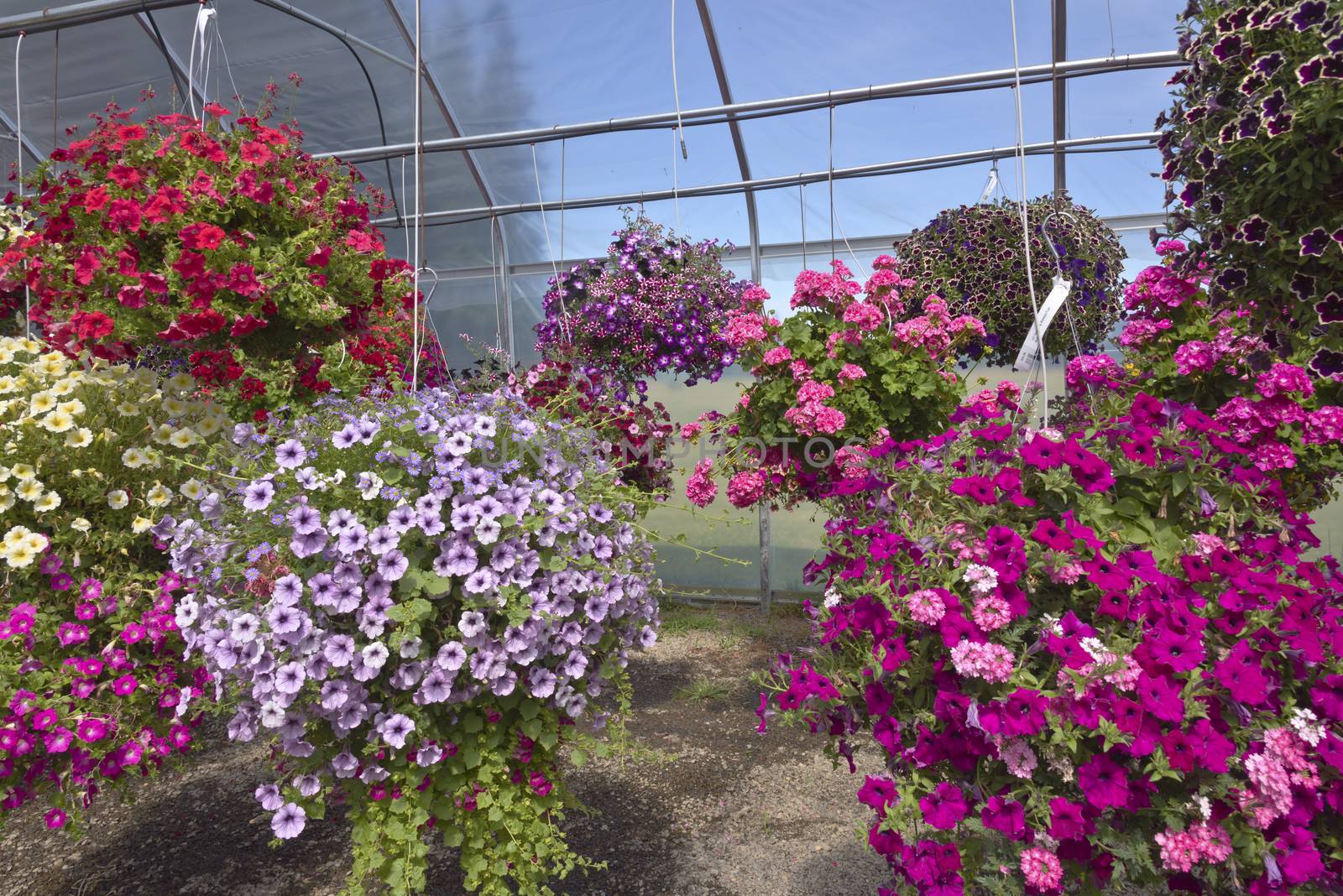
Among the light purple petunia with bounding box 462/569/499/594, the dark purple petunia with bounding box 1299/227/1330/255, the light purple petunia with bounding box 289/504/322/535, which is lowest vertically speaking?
the light purple petunia with bounding box 462/569/499/594

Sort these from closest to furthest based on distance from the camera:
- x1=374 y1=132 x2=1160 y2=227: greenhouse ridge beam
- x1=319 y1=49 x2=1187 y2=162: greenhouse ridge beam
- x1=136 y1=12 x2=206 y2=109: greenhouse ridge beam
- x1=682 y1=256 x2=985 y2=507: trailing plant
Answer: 1. x1=682 y1=256 x2=985 y2=507: trailing plant
2. x1=319 y1=49 x2=1187 y2=162: greenhouse ridge beam
3. x1=374 y1=132 x2=1160 y2=227: greenhouse ridge beam
4. x1=136 y1=12 x2=206 y2=109: greenhouse ridge beam

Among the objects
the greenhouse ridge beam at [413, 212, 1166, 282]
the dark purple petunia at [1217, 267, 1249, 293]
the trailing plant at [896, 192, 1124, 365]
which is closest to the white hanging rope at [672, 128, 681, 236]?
the greenhouse ridge beam at [413, 212, 1166, 282]

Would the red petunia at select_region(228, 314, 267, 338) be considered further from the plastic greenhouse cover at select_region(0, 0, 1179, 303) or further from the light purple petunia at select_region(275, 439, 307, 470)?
the plastic greenhouse cover at select_region(0, 0, 1179, 303)

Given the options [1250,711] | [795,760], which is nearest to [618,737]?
[1250,711]

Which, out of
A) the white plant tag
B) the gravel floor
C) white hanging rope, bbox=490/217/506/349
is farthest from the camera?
white hanging rope, bbox=490/217/506/349

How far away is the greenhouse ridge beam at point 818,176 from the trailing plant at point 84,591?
290 cm

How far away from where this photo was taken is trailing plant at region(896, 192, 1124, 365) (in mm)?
3168

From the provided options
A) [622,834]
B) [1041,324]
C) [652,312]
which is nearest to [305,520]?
[622,834]

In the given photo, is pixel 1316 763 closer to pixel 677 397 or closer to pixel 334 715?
pixel 334 715

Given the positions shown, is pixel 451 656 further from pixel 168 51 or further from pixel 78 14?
pixel 168 51

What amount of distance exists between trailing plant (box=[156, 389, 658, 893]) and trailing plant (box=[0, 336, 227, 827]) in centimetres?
18

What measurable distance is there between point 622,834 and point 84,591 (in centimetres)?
160

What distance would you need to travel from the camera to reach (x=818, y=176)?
4.86m

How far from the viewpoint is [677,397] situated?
5695mm
